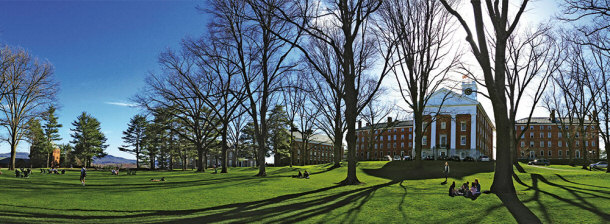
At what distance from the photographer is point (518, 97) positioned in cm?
2661

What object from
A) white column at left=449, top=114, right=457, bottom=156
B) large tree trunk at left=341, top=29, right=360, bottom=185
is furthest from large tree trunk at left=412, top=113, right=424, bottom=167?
white column at left=449, top=114, right=457, bottom=156

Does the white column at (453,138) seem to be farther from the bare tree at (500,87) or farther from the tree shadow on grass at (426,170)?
the bare tree at (500,87)

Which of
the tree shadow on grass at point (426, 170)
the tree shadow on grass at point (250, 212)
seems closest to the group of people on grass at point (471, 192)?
the tree shadow on grass at point (250, 212)

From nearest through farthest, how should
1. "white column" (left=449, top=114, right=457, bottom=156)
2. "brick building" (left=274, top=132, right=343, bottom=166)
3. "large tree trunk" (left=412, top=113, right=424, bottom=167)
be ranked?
"large tree trunk" (left=412, top=113, right=424, bottom=167), "white column" (left=449, top=114, right=457, bottom=156), "brick building" (left=274, top=132, right=343, bottom=166)

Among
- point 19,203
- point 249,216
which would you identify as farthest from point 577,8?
point 19,203

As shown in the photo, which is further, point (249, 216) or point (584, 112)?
point (584, 112)

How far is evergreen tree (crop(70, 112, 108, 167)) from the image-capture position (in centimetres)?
7038

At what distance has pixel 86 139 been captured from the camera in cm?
7144

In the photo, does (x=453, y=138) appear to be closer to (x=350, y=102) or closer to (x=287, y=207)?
(x=350, y=102)

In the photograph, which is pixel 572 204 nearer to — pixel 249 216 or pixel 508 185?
pixel 508 185

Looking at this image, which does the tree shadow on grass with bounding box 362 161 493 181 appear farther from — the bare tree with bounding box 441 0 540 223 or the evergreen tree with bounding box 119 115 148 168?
the evergreen tree with bounding box 119 115 148 168

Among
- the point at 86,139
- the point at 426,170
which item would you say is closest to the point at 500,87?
A: the point at 426,170

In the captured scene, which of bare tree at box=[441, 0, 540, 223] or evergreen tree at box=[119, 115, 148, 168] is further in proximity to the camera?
evergreen tree at box=[119, 115, 148, 168]

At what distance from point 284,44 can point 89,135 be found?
6107cm
